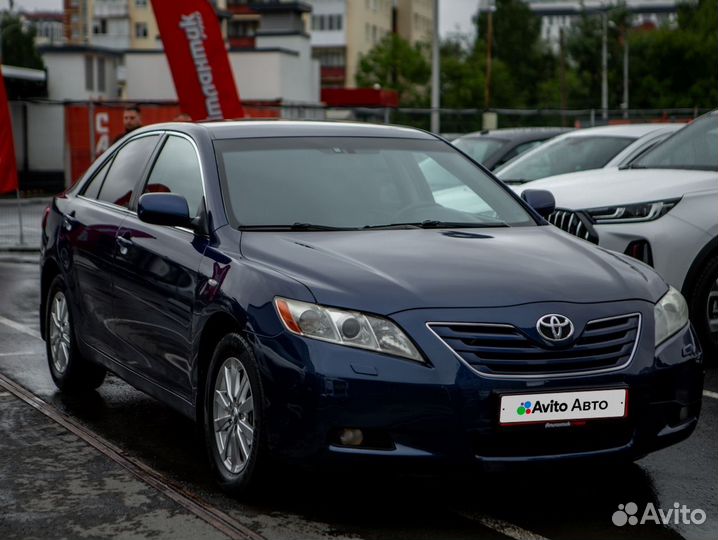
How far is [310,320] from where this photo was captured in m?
4.97

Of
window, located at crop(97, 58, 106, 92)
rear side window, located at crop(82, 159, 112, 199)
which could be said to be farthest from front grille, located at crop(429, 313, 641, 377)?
window, located at crop(97, 58, 106, 92)

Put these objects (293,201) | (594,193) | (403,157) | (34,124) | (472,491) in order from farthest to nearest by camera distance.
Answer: (34,124) < (594,193) < (403,157) < (293,201) < (472,491)

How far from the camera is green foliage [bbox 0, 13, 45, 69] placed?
94.4 metres

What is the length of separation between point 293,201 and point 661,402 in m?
1.86

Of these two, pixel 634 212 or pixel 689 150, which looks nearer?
pixel 634 212

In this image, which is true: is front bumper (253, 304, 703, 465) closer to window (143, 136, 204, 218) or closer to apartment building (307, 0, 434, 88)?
window (143, 136, 204, 218)

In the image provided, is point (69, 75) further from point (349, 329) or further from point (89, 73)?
point (349, 329)

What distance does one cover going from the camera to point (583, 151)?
45.2 feet

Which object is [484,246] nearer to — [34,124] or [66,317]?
[66,317]

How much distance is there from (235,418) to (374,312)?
0.83 m

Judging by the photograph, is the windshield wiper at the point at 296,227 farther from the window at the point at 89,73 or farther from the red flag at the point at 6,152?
the window at the point at 89,73

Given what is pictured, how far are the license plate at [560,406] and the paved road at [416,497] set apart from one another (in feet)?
0.73

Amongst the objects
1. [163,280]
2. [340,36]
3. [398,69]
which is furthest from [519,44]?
[163,280]

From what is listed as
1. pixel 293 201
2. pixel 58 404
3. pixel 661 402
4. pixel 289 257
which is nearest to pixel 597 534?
pixel 661 402
